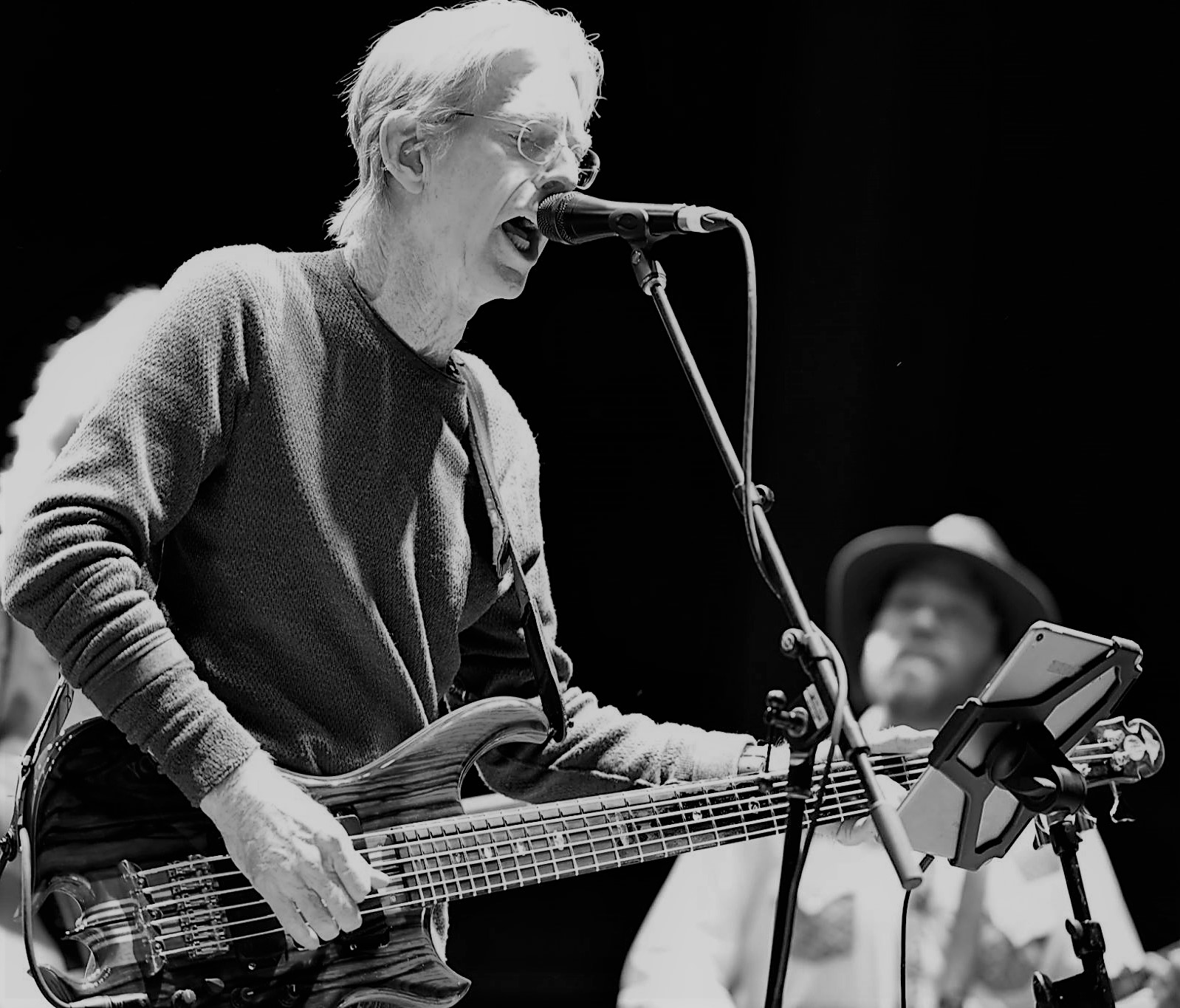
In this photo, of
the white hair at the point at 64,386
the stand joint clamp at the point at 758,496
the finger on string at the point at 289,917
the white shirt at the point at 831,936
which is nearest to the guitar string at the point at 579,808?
the finger on string at the point at 289,917

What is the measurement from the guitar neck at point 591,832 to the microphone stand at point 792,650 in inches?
14.0

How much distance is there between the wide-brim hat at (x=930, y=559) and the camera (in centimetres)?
297

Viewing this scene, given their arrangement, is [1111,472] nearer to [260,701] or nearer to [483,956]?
[483,956]

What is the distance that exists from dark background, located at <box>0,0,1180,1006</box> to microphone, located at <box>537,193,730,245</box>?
1.18 m

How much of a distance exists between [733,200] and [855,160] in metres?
0.29

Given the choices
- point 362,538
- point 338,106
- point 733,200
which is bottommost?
point 362,538

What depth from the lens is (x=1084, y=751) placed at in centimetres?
197

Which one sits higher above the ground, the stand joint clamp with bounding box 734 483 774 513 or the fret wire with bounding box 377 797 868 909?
the stand joint clamp with bounding box 734 483 774 513

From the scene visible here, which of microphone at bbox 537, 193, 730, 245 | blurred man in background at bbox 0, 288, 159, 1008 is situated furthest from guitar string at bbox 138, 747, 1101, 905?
blurred man in background at bbox 0, 288, 159, 1008

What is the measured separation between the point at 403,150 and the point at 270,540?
1.91ft

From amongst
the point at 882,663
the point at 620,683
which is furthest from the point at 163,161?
the point at 882,663

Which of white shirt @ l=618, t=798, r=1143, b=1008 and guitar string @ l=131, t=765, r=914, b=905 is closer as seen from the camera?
guitar string @ l=131, t=765, r=914, b=905

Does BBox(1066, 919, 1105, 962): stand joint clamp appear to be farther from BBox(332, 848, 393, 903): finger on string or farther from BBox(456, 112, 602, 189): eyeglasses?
BBox(456, 112, 602, 189): eyeglasses

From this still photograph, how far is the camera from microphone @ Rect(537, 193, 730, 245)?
150cm
